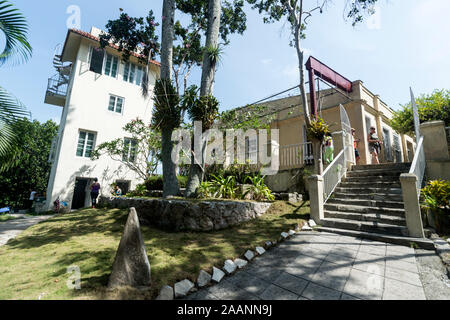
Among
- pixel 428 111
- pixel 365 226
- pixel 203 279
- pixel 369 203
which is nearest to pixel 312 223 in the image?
pixel 365 226

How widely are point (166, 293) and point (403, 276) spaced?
11.2ft

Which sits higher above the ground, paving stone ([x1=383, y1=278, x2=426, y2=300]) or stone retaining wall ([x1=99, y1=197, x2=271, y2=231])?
stone retaining wall ([x1=99, y1=197, x2=271, y2=231])

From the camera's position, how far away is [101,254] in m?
3.49

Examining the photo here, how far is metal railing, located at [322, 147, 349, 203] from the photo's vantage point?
6.12m

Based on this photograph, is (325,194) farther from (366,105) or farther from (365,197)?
(366,105)

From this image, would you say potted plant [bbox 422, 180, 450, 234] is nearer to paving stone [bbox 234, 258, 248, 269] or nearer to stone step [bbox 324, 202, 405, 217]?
stone step [bbox 324, 202, 405, 217]

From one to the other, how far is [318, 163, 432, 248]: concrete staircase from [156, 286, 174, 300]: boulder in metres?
4.11

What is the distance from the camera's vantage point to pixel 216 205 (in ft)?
16.1

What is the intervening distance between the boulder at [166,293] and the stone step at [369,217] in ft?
15.6

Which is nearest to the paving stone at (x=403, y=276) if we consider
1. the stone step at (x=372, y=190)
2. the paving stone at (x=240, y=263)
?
the paving stone at (x=240, y=263)

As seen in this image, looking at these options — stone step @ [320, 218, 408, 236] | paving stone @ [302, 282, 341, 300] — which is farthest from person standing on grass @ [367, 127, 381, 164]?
paving stone @ [302, 282, 341, 300]

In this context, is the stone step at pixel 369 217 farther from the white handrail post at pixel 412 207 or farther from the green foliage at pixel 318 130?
the green foliage at pixel 318 130
